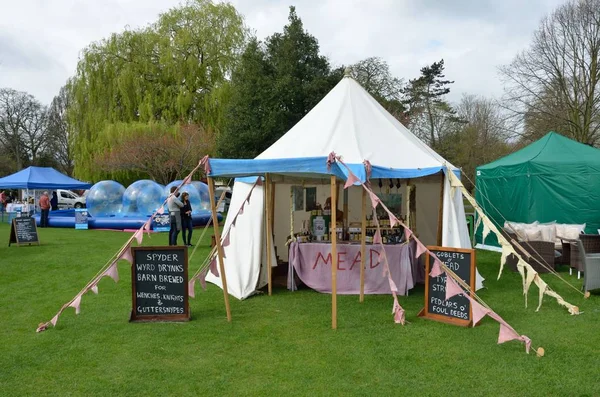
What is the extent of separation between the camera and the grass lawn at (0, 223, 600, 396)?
4.32m

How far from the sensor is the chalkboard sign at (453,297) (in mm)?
6105

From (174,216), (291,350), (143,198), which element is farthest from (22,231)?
(291,350)

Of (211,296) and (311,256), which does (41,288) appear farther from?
(311,256)

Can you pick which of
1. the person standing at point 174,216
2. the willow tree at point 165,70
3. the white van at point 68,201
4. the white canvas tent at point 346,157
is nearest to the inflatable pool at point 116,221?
the willow tree at point 165,70

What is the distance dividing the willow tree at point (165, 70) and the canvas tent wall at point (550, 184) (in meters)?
15.9

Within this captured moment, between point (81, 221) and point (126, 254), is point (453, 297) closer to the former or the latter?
point (126, 254)

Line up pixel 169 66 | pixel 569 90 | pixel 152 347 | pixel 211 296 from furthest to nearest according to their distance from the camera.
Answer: pixel 169 66
pixel 569 90
pixel 211 296
pixel 152 347

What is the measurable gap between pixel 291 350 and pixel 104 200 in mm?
18197

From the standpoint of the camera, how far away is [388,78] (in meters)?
Answer: 28.7

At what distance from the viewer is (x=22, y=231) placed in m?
14.4

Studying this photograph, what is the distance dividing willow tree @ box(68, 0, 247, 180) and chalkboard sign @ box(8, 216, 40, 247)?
37.9 ft

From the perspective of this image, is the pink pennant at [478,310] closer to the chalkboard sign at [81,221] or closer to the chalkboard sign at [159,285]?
the chalkboard sign at [159,285]

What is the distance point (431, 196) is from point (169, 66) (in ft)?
61.0

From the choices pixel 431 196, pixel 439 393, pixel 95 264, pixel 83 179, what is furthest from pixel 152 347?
pixel 83 179
